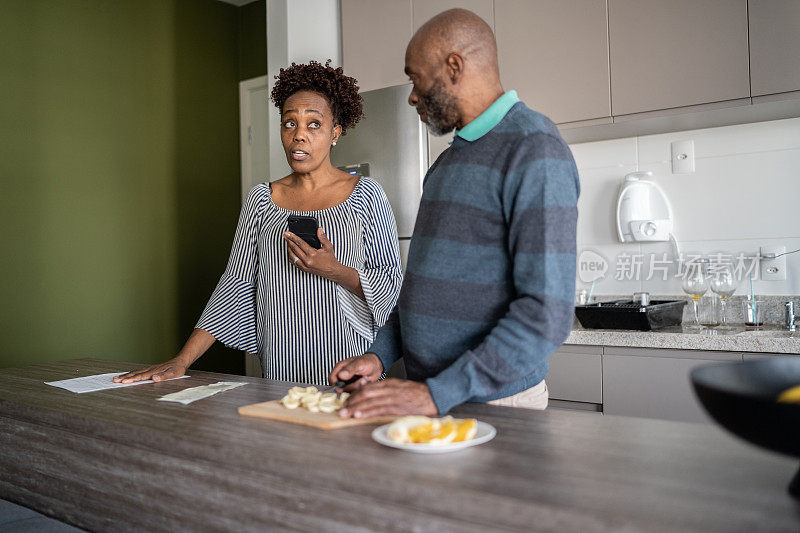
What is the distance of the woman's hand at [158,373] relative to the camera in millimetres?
1633

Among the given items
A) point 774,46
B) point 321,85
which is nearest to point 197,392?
point 321,85

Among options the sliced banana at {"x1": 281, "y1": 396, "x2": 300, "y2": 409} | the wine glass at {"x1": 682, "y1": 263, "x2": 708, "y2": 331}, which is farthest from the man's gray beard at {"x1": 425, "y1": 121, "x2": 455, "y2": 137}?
the wine glass at {"x1": 682, "y1": 263, "x2": 708, "y2": 331}

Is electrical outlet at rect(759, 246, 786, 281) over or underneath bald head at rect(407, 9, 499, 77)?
underneath

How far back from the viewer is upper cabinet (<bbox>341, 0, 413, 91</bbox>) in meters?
3.24

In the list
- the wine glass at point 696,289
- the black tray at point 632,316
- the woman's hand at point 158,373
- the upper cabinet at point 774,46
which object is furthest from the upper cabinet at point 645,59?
the woman's hand at point 158,373

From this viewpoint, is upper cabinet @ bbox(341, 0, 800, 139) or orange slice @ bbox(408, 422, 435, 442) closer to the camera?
orange slice @ bbox(408, 422, 435, 442)

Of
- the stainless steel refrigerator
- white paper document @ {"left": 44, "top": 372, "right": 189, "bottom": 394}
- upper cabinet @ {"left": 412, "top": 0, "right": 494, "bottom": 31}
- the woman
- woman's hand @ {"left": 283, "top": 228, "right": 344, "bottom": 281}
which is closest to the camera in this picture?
white paper document @ {"left": 44, "top": 372, "right": 189, "bottom": 394}

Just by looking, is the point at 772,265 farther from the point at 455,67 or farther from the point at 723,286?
the point at 455,67

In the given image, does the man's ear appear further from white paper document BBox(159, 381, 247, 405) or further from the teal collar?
white paper document BBox(159, 381, 247, 405)

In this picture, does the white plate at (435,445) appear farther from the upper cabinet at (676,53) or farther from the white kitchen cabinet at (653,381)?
the upper cabinet at (676,53)

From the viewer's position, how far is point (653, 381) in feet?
7.86

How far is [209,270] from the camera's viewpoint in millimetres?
4508

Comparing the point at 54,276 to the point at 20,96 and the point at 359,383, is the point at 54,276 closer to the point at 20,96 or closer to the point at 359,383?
the point at 20,96

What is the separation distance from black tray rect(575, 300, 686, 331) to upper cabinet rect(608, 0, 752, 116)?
76 centimetres
